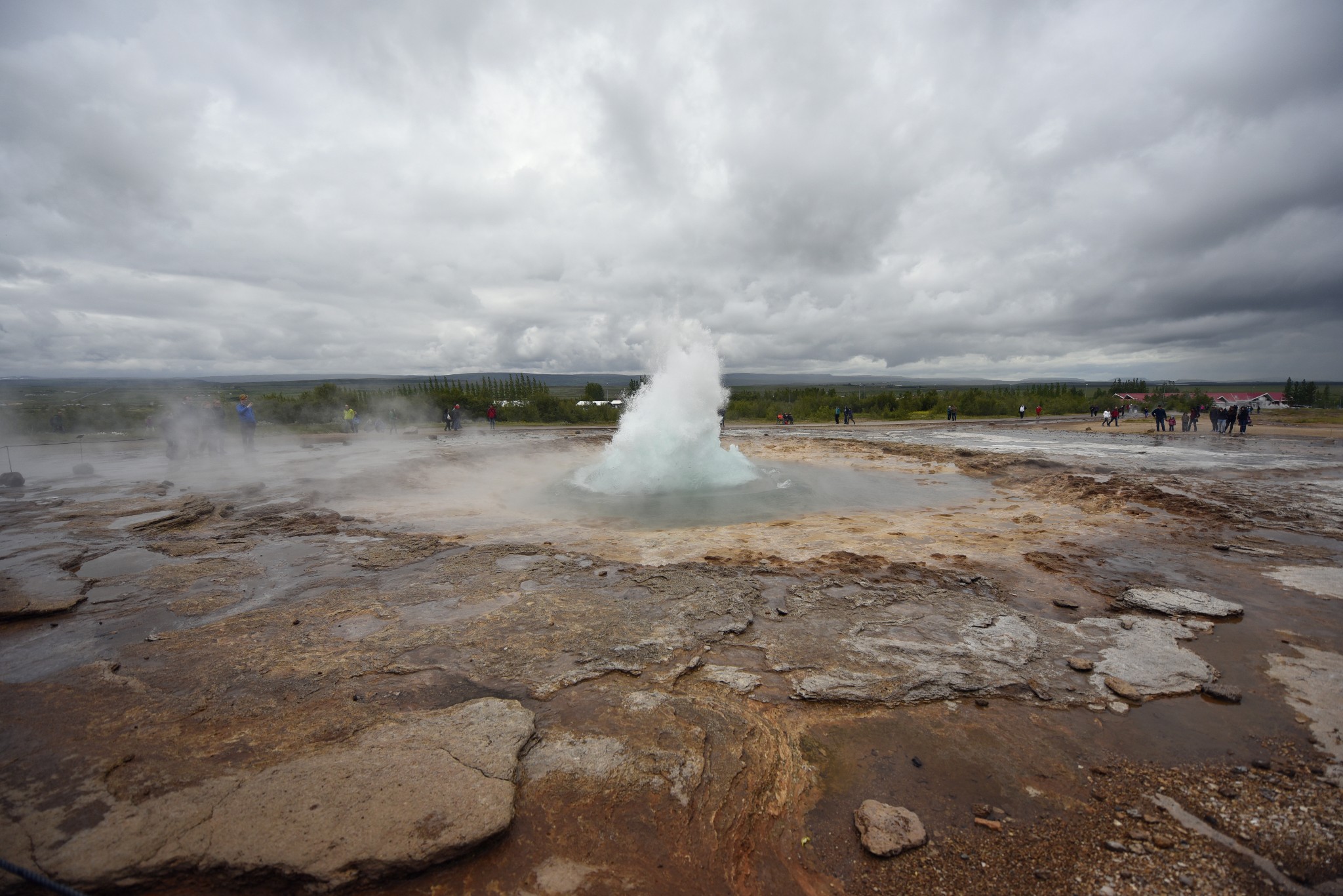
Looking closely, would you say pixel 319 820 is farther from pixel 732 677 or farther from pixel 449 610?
pixel 449 610

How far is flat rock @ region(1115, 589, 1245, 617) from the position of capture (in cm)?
486

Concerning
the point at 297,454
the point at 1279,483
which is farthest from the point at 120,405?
the point at 1279,483

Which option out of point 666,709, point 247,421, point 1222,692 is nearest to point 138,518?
point 247,421

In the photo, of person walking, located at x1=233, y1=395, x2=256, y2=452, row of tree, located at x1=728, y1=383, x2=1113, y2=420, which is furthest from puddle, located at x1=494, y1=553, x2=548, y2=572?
row of tree, located at x1=728, y1=383, x2=1113, y2=420

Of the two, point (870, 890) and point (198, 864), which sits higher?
point (198, 864)

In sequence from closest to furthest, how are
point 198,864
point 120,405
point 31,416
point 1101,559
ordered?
point 198,864 → point 1101,559 → point 31,416 → point 120,405

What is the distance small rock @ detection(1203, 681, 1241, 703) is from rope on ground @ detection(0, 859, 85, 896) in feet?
19.9

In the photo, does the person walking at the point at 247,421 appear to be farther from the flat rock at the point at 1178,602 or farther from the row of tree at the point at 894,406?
the row of tree at the point at 894,406

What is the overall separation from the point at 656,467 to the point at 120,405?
38.1 metres

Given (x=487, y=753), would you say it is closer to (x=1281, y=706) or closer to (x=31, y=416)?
(x=1281, y=706)

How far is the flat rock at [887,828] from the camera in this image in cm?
242

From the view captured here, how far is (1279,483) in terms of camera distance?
38.0 feet

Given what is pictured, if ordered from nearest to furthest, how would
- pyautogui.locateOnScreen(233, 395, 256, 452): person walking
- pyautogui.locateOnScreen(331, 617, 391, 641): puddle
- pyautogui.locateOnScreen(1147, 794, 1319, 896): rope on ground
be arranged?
1. pyautogui.locateOnScreen(1147, 794, 1319, 896): rope on ground
2. pyautogui.locateOnScreen(331, 617, 391, 641): puddle
3. pyautogui.locateOnScreen(233, 395, 256, 452): person walking

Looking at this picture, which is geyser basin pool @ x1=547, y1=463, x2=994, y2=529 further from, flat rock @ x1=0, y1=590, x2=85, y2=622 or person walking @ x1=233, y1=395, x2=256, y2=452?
person walking @ x1=233, y1=395, x2=256, y2=452
